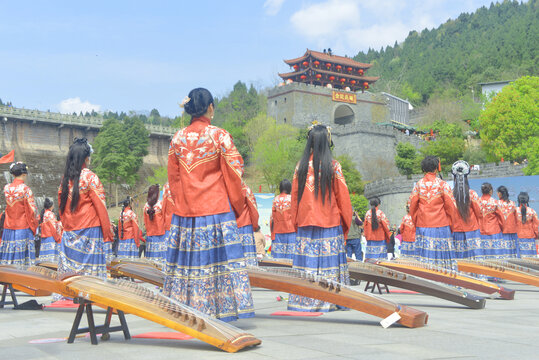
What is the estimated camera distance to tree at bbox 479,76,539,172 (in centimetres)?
3897

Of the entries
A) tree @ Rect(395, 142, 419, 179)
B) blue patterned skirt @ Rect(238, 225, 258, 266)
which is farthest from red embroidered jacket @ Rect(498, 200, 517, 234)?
tree @ Rect(395, 142, 419, 179)

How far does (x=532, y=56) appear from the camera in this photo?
230 ft

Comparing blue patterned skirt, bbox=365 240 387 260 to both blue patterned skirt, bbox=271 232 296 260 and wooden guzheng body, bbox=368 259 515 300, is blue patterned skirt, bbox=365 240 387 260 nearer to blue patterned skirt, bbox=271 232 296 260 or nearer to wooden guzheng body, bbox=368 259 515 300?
blue patterned skirt, bbox=271 232 296 260

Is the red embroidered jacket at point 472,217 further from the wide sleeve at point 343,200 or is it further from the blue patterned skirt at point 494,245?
the wide sleeve at point 343,200

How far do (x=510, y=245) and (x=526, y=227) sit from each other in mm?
998

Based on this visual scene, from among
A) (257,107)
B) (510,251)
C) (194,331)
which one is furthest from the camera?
(257,107)

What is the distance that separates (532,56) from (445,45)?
26808 millimetres

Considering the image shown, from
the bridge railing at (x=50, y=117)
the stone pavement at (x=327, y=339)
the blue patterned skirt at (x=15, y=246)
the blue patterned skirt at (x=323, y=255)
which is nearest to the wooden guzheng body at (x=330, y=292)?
the stone pavement at (x=327, y=339)

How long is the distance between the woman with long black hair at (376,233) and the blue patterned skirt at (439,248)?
181 inches

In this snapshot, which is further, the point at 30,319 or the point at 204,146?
the point at 30,319

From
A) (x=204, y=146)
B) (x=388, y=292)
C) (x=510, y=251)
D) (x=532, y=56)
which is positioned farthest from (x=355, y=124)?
(x=204, y=146)

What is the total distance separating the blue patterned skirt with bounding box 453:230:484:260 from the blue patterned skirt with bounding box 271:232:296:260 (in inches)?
122

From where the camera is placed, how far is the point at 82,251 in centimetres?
666

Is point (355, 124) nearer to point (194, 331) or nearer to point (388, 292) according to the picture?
point (388, 292)
